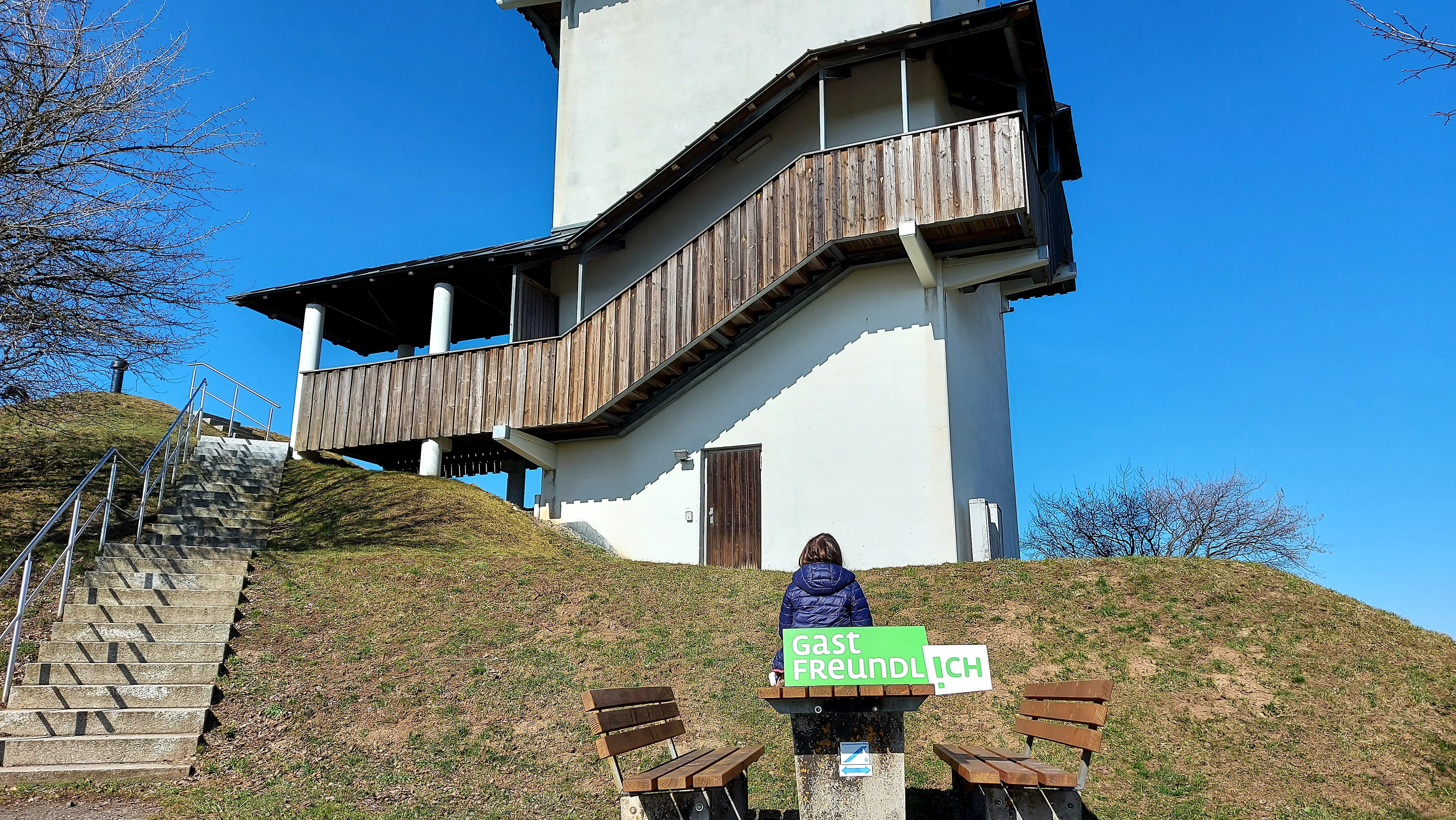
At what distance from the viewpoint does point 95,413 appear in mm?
22094

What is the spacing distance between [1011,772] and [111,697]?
7.94 m

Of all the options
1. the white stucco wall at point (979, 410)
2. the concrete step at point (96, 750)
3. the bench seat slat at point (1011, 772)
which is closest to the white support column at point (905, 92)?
the white stucco wall at point (979, 410)

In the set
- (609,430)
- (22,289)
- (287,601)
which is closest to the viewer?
(287,601)

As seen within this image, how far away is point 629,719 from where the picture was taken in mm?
6590

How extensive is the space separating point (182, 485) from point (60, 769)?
955cm

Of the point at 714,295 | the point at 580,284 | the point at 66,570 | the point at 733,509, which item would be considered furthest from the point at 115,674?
the point at 580,284

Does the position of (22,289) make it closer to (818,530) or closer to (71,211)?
(71,211)

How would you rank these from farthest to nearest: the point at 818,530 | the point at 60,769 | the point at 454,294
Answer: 1. the point at 454,294
2. the point at 818,530
3. the point at 60,769

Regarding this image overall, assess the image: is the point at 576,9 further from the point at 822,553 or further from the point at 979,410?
the point at 822,553

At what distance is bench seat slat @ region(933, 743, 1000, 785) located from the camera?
227 inches

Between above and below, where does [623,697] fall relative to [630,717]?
above

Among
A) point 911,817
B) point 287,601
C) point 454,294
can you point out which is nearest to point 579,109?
point 454,294

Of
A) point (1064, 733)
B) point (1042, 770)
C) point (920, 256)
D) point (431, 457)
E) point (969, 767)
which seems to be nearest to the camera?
point (1042, 770)

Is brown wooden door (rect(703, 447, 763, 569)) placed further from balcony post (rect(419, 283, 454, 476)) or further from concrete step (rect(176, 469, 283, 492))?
concrete step (rect(176, 469, 283, 492))
